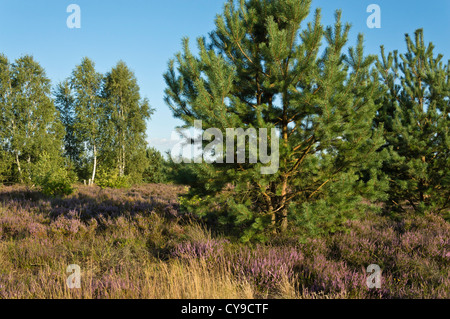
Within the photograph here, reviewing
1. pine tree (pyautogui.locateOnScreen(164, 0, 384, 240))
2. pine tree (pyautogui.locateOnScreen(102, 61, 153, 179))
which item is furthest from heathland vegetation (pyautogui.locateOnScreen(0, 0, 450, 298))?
pine tree (pyautogui.locateOnScreen(102, 61, 153, 179))

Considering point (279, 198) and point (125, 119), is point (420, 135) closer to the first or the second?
point (279, 198)

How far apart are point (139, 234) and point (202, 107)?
10.5 ft

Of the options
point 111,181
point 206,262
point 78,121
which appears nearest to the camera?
point 206,262

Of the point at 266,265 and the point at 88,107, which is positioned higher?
the point at 88,107

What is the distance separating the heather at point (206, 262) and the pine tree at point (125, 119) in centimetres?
1801

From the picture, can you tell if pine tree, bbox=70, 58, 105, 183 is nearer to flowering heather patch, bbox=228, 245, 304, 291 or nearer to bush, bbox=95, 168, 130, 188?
bush, bbox=95, 168, 130, 188

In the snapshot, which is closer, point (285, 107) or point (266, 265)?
point (266, 265)

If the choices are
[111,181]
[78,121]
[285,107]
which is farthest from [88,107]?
[285,107]

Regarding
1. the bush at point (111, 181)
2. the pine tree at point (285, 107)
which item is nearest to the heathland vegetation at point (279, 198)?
the pine tree at point (285, 107)

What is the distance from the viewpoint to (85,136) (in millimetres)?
23156

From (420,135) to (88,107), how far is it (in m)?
24.6

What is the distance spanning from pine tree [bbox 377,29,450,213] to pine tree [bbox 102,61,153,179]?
20.7 metres

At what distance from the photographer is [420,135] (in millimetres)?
7043
